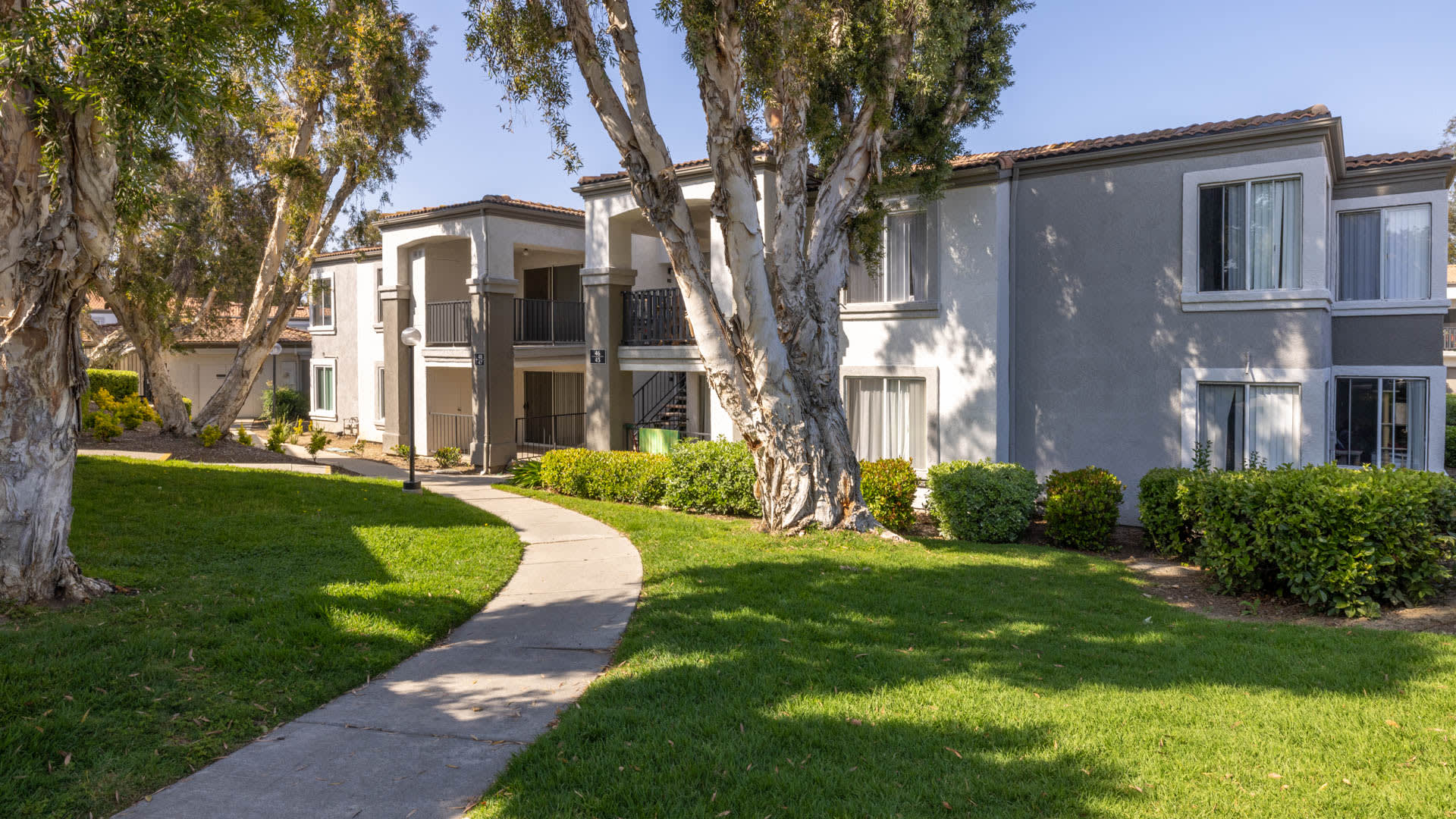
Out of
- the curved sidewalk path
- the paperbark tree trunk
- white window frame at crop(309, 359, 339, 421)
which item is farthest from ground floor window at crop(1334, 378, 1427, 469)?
white window frame at crop(309, 359, 339, 421)

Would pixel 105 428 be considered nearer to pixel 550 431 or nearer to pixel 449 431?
pixel 449 431

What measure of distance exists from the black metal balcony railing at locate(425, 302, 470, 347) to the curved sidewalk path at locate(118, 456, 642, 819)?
14.7 m

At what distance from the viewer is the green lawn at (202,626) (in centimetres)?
450

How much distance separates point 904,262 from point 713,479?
5202 millimetres

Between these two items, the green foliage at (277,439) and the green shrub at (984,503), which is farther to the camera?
the green foliage at (277,439)

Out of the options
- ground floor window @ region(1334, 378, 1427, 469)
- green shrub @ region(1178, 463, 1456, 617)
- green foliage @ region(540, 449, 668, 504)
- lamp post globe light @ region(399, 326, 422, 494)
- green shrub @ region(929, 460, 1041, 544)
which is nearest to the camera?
green shrub @ region(1178, 463, 1456, 617)

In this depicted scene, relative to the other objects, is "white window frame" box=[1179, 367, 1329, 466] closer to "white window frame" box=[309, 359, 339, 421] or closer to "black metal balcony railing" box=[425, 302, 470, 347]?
"black metal balcony railing" box=[425, 302, 470, 347]

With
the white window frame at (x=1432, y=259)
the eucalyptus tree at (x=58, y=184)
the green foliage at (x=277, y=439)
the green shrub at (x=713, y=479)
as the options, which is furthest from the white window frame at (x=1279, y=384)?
the green foliage at (x=277, y=439)

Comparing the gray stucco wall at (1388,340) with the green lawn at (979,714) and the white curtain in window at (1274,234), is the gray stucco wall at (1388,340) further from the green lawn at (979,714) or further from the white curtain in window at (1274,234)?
the green lawn at (979,714)

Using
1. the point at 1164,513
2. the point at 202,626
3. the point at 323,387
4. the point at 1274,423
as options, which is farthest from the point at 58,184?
the point at 323,387

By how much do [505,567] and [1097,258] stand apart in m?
10.5

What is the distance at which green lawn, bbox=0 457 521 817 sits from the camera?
450 centimetres

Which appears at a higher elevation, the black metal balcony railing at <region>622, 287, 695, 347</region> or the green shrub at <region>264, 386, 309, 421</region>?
the black metal balcony railing at <region>622, 287, 695, 347</region>

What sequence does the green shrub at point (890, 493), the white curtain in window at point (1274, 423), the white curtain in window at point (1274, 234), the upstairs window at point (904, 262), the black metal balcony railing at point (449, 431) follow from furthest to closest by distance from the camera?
1. the black metal balcony railing at point (449, 431)
2. the upstairs window at point (904, 262)
3. the green shrub at point (890, 493)
4. the white curtain in window at point (1274, 423)
5. the white curtain in window at point (1274, 234)
